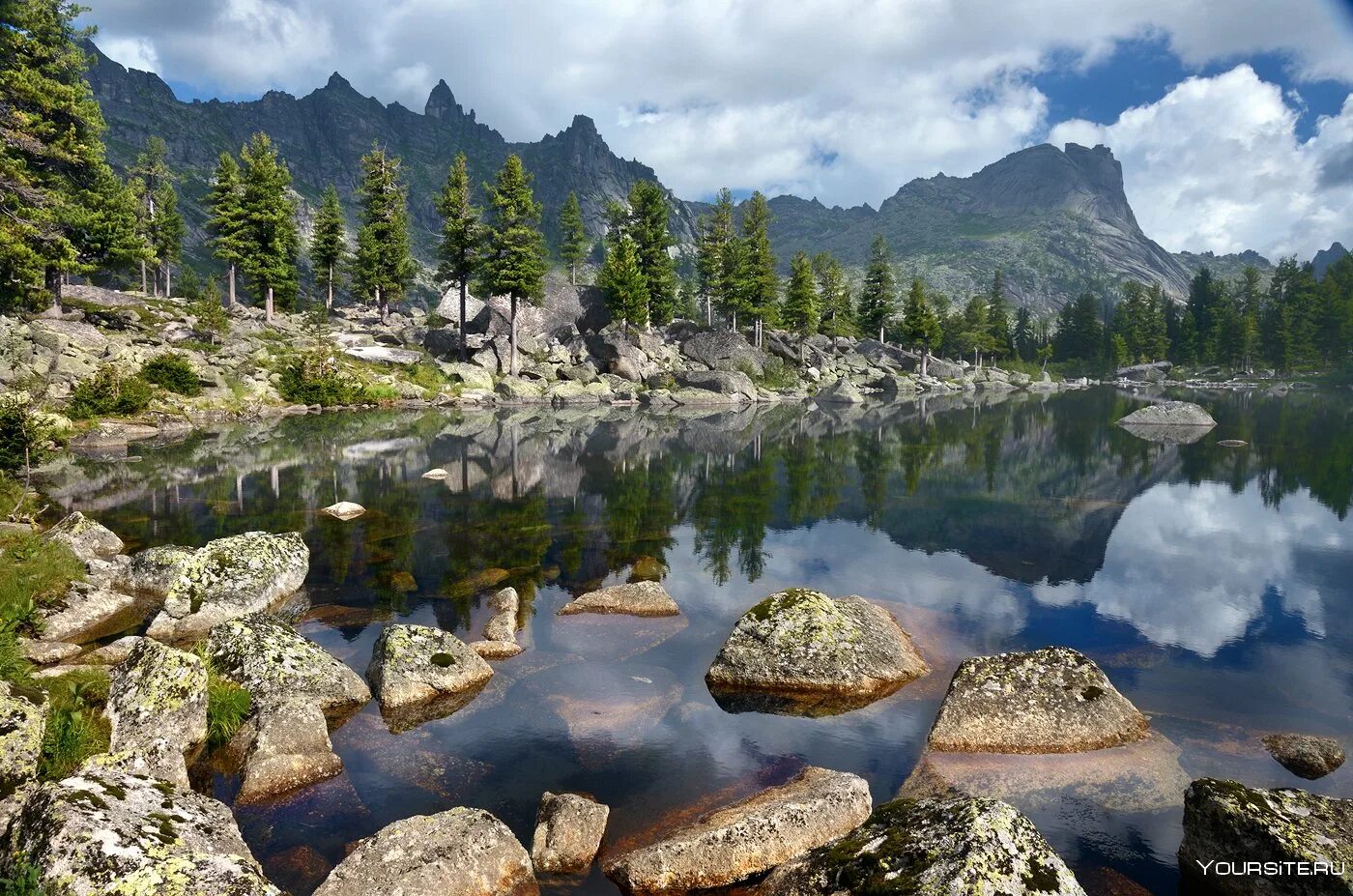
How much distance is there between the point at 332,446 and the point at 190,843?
40703mm

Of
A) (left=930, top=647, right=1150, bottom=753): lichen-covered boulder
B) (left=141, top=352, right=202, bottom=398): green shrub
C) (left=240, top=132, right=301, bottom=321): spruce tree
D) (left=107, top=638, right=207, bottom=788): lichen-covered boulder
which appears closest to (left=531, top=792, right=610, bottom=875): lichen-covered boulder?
(left=107, top=638, right=207, bottom=788): lichen-covered boulder

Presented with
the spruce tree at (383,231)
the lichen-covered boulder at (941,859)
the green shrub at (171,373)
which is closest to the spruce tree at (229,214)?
the spruce tree at (383,231)

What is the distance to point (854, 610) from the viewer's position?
16391 millimetres

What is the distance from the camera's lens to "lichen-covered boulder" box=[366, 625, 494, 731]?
43.1ft

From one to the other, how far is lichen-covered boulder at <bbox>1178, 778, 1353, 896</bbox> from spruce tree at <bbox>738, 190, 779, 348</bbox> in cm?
10417

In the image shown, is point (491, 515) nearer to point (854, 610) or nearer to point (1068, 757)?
point (854, 610)

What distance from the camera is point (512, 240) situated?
8012 cm

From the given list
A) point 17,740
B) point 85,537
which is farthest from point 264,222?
point 17,740

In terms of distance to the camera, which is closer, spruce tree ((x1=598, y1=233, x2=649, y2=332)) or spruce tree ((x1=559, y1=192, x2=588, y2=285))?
spruce tree ((x1=598, y1=233, x2=649, y2=332))

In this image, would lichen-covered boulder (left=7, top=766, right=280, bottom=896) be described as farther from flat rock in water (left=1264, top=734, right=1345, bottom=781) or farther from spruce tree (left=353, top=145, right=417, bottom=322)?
spruce tree (left=353, top=145, right=417, bottom=322)

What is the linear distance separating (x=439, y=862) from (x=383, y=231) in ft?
314

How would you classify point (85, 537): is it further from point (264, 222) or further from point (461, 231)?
point (264, 222)

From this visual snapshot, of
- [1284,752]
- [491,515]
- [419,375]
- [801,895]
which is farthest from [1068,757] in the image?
[419,375]

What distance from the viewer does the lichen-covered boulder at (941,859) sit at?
6.64m
